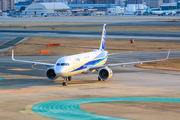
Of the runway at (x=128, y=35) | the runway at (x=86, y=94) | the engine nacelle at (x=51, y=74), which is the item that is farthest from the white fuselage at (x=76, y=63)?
the runway at (x=128, y=35)

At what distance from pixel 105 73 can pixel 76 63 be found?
16.3 ft

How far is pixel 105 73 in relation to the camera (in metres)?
45.7

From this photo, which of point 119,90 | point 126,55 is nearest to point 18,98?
point 119,90

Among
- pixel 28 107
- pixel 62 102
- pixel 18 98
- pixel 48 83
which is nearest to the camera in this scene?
pixel 28 107

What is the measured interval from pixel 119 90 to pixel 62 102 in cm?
982

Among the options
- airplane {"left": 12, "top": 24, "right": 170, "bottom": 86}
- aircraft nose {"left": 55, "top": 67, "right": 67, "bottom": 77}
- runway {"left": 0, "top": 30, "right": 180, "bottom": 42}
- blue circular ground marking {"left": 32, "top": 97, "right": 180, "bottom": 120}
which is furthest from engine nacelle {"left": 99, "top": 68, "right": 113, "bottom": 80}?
runway {"left": 0, "top": 30, "right": 180, "bottom": 42}

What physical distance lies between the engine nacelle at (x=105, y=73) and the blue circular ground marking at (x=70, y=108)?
11.0 meters

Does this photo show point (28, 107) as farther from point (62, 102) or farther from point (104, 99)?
point (104, 99)

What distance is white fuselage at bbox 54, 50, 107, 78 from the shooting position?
41250 mm

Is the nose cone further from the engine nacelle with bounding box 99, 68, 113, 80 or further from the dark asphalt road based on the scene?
the engine nacelle with bounding box 99, 68, 113, 80

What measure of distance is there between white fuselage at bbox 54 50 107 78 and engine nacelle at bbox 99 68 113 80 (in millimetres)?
2040

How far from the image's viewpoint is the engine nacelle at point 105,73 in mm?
45244

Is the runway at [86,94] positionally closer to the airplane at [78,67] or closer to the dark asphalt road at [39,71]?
the dark asphalt road at [39,71]

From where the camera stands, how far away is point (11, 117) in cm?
2609
